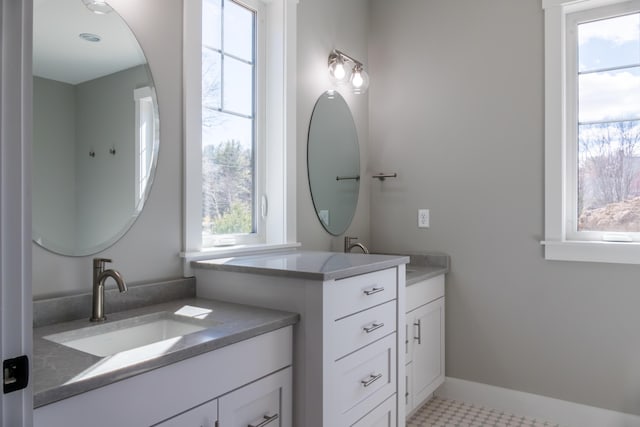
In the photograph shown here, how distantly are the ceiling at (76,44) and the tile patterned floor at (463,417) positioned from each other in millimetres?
2200

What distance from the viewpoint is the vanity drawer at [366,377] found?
1.52m

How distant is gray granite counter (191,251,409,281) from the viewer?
1.46 metres

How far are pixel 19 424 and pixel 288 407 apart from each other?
93cm

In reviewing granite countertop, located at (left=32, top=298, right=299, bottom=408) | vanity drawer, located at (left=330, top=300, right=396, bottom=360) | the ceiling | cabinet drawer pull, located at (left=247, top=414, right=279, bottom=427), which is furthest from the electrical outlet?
the ceiling

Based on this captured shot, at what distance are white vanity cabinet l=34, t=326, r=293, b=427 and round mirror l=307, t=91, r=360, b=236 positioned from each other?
124 cm

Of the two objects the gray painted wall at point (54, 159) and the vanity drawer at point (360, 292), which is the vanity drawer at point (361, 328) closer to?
the vanity drawer at point (360, 292)

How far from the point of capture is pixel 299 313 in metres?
1.47

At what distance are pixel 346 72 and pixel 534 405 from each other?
7.26 feet

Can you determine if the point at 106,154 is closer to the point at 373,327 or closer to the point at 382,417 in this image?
the point at 373,327

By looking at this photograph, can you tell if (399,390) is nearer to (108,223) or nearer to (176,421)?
(176,421)

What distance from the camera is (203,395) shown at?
1146 millimetres

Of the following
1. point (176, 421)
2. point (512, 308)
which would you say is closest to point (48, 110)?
point (176, 421)

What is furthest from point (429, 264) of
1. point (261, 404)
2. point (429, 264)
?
point (261, 404)

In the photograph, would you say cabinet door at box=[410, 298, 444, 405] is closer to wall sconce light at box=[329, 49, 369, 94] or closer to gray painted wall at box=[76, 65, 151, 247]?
wall sconce light at box=[329, 49, 369, 94]
